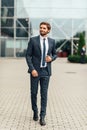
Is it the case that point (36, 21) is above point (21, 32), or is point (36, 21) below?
above

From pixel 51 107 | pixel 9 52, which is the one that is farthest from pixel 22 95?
pixel 9 52

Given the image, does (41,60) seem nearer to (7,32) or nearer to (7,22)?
(7,32)

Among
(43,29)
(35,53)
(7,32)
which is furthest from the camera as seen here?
(7,32)

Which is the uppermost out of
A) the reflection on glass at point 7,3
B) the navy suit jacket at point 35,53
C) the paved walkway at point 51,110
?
the reflection on glass at point 7,3

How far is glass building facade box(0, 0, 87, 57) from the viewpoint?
158 ft

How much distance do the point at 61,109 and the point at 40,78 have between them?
2.17m

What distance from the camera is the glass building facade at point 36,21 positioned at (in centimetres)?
4825

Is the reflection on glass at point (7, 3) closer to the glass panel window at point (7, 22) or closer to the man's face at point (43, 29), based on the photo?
the glass panel window at point (7, 22)

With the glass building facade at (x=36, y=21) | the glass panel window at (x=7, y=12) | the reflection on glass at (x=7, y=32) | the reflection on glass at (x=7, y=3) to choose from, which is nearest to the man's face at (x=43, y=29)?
the glass building facade at (x=36, y=21)

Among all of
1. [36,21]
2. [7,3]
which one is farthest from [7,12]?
[36,21]

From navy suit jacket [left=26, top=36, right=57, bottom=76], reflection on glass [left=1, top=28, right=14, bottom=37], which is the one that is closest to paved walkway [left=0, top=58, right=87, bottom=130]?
navy suit jacket [left=26, top=36, right=57, bottom=76]

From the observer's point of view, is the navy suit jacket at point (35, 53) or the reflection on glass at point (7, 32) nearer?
the navy suit jacket at point (35, 53)

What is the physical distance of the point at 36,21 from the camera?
4856 centimetres

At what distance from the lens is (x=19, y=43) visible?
159 ft
